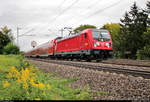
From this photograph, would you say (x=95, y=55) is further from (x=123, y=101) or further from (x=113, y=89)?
(x=123, y=101)

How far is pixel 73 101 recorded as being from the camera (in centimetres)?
396

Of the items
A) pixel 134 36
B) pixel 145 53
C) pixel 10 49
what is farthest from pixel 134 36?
pixel 10 49

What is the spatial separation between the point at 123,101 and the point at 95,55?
12852 millimetres

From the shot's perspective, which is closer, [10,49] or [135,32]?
[10,49]

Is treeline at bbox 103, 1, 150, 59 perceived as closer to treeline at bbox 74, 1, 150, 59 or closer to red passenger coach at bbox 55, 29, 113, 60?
treeline at bbox 74, 1, 150, 59

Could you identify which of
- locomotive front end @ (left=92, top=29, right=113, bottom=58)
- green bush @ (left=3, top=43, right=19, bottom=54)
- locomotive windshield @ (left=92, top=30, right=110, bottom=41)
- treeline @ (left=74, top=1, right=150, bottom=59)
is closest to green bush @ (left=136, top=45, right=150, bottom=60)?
treeline @ (left=74, top=1, right=150, bottom=59)

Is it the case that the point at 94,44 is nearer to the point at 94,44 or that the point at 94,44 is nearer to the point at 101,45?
the point at 94,44

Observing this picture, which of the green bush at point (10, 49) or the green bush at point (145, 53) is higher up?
the green bush at point (10, 49)

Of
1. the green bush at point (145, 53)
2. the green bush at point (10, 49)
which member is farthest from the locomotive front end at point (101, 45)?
the green bush at point (10, 49)

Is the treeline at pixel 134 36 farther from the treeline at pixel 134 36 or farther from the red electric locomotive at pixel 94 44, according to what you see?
the red electric locomotive at pixel 94 44

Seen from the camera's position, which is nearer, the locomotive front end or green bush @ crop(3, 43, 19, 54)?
the locomotive front end

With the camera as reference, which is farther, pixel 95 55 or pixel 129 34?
pixel 129 34

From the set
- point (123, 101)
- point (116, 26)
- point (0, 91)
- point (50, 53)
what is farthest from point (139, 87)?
point (116, 26)

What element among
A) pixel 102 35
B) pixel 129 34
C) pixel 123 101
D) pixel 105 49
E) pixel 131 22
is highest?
pixel 131 22
